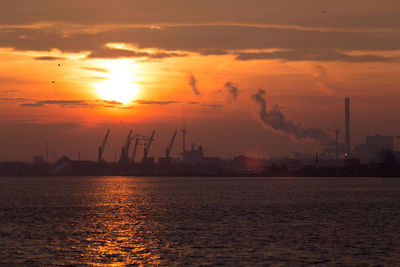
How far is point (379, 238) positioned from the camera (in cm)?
6266

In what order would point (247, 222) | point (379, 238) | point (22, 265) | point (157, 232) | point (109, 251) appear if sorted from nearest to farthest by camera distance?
point (22, 265) → point (109, 251) → point (379, 238) → point (157, 232) → point (247, 222)

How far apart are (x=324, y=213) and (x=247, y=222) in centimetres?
2192

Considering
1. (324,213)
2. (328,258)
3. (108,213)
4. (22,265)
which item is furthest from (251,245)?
(108,213)

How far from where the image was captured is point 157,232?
230ft

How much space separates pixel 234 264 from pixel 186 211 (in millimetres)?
→ 58879

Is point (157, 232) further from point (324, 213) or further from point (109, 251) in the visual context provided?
point (324, 213)

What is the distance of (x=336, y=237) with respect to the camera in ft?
209

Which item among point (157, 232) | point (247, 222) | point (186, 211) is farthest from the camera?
point (186, 211)

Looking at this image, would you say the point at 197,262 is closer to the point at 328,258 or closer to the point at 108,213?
the point at 328,258

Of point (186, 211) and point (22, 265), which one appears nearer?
point (22, 265)

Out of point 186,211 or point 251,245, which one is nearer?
point 251,245

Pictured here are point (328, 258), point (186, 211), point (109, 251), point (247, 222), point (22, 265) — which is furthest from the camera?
point (186, 211)

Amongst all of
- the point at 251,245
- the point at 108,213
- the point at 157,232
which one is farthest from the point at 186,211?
the point at 251,245

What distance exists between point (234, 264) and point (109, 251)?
519 inches
